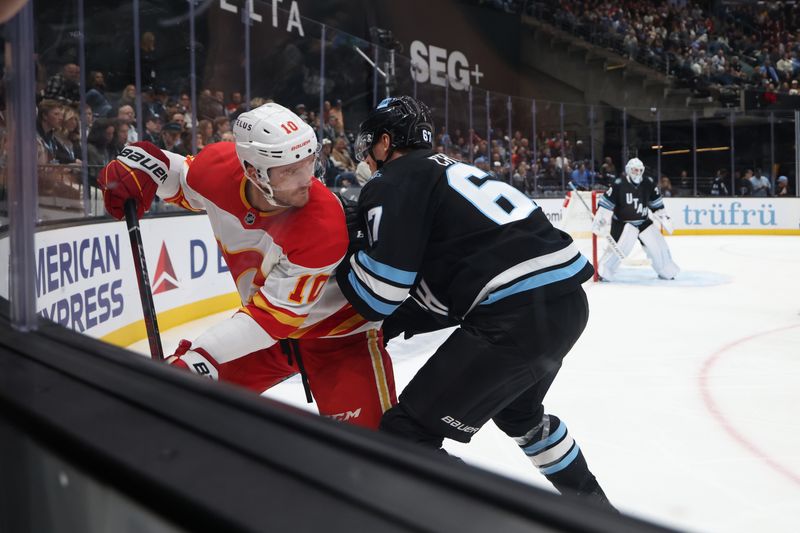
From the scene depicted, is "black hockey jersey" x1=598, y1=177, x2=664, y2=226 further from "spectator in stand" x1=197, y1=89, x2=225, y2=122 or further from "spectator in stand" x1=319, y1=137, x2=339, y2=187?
"spectator in stand" x1=197, y1=89, x2=225, y2=122

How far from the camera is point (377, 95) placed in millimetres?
8742

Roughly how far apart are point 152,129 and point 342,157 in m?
2.18

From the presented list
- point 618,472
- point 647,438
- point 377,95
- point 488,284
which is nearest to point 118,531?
point 488,284

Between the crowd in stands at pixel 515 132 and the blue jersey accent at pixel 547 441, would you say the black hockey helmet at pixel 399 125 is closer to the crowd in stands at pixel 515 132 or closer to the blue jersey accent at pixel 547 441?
the crowd in stands at pixel 515 132

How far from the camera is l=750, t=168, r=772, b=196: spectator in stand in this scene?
1364 cm

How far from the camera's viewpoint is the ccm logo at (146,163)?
7.17ft

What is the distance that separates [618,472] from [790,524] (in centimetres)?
53

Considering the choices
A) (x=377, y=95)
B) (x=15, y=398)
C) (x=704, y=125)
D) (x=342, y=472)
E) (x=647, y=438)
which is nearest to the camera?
(x=342, y=472)

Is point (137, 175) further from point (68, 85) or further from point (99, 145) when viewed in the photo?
point (99, 145)

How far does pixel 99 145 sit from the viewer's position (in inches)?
169

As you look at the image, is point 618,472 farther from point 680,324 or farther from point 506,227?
point 680,324

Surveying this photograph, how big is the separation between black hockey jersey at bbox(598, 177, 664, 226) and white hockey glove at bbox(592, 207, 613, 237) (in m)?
0.06

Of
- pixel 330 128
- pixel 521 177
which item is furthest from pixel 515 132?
pixel 330 128

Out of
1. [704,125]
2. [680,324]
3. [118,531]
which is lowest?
[680,324]
